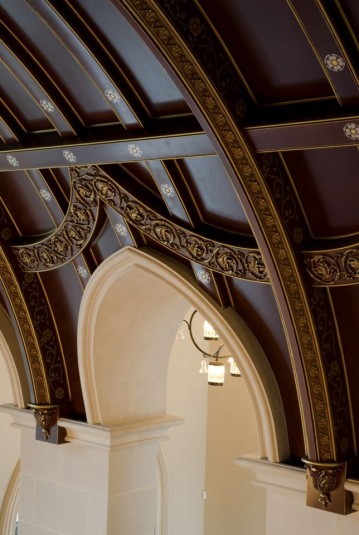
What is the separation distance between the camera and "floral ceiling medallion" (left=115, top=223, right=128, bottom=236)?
642 cm

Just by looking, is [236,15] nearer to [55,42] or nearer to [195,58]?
[195,58]

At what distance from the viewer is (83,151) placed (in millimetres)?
5723

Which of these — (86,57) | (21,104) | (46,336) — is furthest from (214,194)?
(46,336)

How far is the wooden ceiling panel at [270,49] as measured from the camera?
4.30m

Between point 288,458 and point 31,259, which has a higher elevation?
point 31,259

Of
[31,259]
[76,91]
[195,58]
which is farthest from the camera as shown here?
[31,259]

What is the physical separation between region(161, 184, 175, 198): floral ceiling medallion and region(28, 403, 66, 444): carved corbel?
9.22 feet

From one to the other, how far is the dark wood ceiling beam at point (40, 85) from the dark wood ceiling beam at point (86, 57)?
0.47 metres

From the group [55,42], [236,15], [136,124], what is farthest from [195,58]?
[55,42]

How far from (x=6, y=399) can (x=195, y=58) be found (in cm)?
809

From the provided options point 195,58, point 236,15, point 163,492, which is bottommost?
point 163,492

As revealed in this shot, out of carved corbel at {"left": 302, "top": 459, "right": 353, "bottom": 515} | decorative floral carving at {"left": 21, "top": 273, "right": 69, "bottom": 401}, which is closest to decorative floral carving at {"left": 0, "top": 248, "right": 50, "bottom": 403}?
decorative floral carving at {"left": 21, "top": 273, "right": 69, "bottom": 401}

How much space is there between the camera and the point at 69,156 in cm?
584

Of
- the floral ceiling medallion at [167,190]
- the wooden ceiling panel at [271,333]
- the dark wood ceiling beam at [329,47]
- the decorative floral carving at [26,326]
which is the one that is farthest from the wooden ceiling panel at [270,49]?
the decorative floral carving at [26,326]
